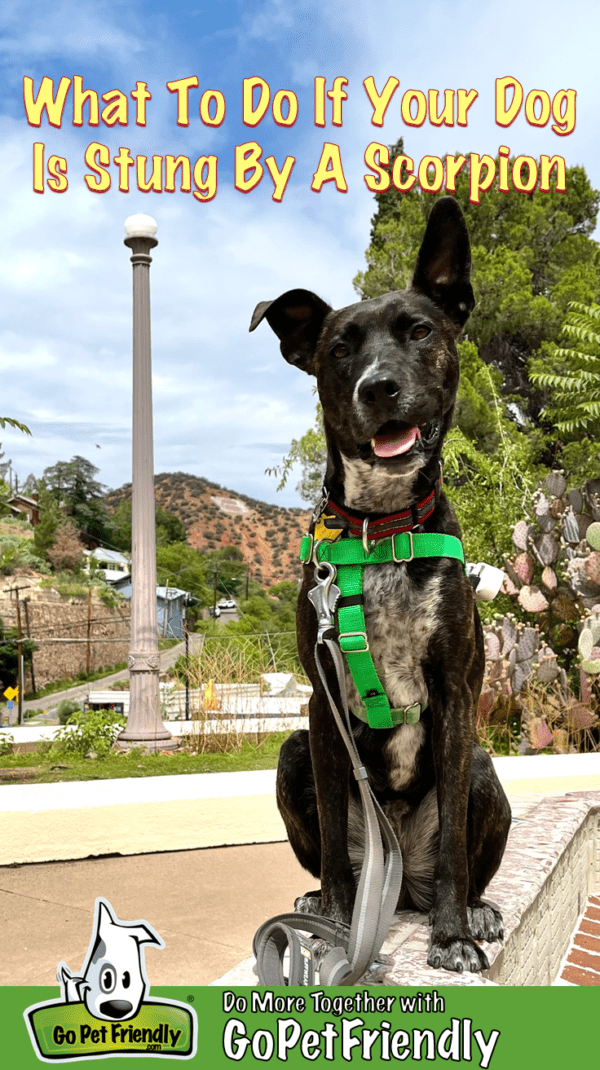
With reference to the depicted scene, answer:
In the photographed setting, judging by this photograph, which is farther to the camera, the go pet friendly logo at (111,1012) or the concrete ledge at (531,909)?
the concrete ledge at (531,909)

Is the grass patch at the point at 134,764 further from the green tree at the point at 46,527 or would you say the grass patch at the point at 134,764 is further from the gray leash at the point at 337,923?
the green tree at the point at 46,527

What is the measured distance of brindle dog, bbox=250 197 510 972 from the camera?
5.89 ft

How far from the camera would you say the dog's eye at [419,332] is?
1.82m

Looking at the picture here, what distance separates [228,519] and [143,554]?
7377 cm

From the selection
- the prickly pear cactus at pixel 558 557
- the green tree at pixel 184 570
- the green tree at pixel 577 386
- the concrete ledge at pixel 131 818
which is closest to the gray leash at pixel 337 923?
Result: the concrete ledge at pixel 131 818

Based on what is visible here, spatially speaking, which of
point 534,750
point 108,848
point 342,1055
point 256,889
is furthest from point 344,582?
point 534,750

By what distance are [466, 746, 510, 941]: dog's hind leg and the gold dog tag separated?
0.66m

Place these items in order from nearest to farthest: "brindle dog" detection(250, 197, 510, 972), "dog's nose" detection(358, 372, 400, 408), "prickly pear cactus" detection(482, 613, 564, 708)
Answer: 1. "dog's nose" detection(358, 372, 400, 408)
2. "brindle dog" detection(250, 197, 510, 972)
3. "prickly pear cactus" detection(482, 613, 564, 708)

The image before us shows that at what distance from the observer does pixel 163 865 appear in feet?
13.5

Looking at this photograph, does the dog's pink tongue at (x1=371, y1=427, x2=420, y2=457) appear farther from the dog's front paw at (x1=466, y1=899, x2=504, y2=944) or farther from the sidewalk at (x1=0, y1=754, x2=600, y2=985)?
the sidewalk at (x1=0, y1=754, x2=600, y2=985)

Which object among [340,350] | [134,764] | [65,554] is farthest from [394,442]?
[65,554]

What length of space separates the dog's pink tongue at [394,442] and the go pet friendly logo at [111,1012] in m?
1.03

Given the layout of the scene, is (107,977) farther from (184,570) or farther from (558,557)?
(184,570)

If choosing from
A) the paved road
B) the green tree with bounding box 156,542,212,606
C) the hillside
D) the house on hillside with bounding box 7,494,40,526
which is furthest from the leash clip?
the hillside
